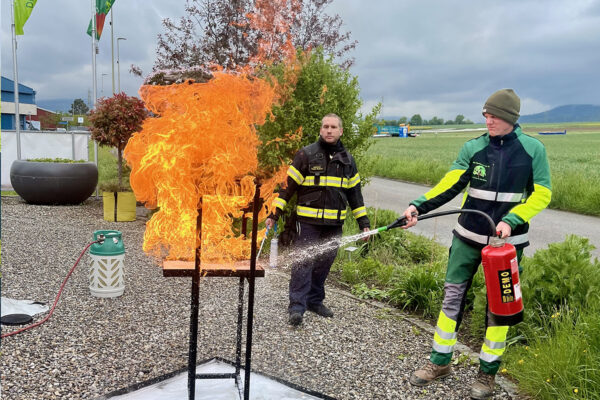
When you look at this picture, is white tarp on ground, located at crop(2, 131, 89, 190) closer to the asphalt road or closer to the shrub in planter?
the shrub in planter

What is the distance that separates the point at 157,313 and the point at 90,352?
1.03 m

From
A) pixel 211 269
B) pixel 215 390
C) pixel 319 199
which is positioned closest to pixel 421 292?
pixel 319 199

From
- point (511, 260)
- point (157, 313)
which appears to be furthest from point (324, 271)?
point (511, 260)

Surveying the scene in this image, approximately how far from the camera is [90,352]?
13.3ft

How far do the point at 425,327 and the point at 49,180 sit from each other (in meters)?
9.84

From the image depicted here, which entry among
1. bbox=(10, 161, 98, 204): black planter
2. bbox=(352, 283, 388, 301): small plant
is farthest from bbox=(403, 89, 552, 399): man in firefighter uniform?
bbox=(10, 161, 98, 204): black planter

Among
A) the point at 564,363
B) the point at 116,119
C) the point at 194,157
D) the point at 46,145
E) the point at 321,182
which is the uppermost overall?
the point at 116,119

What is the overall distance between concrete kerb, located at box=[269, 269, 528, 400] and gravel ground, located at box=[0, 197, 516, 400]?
23 millimetres

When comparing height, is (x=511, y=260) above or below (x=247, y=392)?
above

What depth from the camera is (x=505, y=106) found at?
11.6 feet

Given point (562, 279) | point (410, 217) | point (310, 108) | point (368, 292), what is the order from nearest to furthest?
point (410, 217), point (562, 279), point (368, 292), point (310, 108)

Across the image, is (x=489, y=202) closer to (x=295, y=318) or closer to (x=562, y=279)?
(x=562, y=279)

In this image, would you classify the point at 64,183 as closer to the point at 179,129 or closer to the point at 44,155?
the point at 44,155

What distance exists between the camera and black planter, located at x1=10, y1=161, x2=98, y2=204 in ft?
37.6
